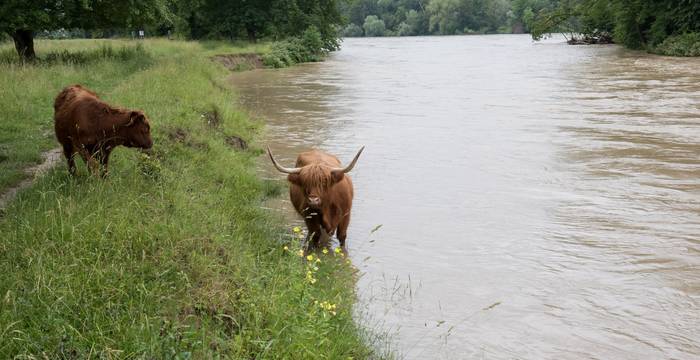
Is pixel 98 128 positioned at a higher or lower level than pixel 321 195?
higher

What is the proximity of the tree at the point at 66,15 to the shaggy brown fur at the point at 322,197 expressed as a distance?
1646 cm

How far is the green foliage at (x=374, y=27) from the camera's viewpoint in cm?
13438

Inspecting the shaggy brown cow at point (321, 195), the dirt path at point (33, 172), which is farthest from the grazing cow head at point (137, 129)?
the shaggy brown cow at point (321, 195)

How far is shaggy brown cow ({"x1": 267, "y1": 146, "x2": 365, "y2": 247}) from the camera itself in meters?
7.00

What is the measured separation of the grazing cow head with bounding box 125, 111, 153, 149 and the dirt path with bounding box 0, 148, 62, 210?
4.29 feet

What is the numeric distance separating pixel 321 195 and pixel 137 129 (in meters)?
2.38

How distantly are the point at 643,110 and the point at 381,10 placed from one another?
134 meters

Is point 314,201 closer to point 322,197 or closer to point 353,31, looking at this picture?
point 322,197

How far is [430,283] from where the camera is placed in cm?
682

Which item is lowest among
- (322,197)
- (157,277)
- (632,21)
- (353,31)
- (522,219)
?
(353,31)

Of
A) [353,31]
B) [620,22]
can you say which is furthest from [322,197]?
[353,31]

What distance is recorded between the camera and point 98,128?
7.63 m

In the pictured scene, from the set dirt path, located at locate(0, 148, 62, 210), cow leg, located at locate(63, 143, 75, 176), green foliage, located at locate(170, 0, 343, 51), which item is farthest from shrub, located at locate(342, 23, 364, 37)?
cow leg, located at locate(63, 143, 75, 176)

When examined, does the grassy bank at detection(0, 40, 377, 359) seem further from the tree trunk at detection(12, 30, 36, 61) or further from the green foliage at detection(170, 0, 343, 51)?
the green foliage at detection(170, 0, 343, 51)
